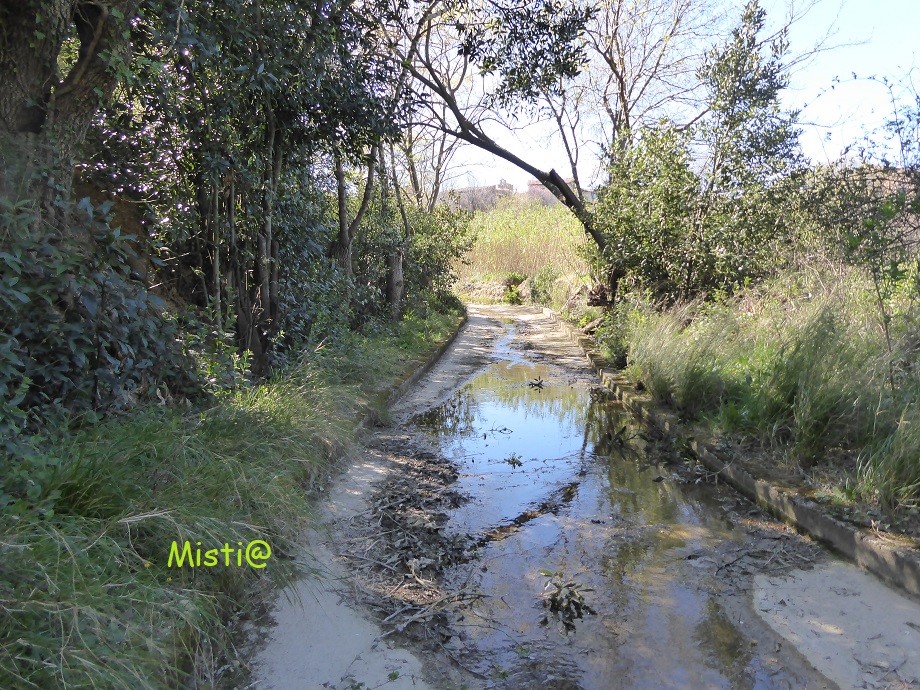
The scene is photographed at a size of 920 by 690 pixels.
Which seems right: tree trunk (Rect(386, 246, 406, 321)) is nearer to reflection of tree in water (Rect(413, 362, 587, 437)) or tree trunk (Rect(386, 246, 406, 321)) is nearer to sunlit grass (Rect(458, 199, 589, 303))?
reflection of tree in water (Rect(413, 362, 587, 437))

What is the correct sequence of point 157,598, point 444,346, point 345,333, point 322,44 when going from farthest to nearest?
point 444,346 → point 345,333 → point 322,44 → point 157,598

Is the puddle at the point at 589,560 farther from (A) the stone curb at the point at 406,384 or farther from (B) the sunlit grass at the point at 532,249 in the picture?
(B) the sunlit grass at the point at 532,249

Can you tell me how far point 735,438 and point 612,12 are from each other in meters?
14.3

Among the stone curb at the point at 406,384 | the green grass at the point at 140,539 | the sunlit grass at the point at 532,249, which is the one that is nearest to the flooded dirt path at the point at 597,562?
the stone curb at the point at 406,384

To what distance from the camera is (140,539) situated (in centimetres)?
316

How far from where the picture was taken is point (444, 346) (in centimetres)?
1473

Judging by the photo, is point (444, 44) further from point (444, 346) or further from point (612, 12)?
point (444, 346)

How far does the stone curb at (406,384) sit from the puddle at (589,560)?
2.39 ft

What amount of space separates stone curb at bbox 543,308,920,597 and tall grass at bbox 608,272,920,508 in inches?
13.4

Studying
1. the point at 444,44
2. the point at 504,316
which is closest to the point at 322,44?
the point at 444,44

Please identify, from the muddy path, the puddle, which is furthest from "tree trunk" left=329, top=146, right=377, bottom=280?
the muddy path

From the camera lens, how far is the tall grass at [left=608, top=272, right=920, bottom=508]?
4.80 metres

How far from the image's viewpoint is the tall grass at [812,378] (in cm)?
480

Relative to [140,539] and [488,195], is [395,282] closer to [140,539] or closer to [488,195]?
[140,539]
